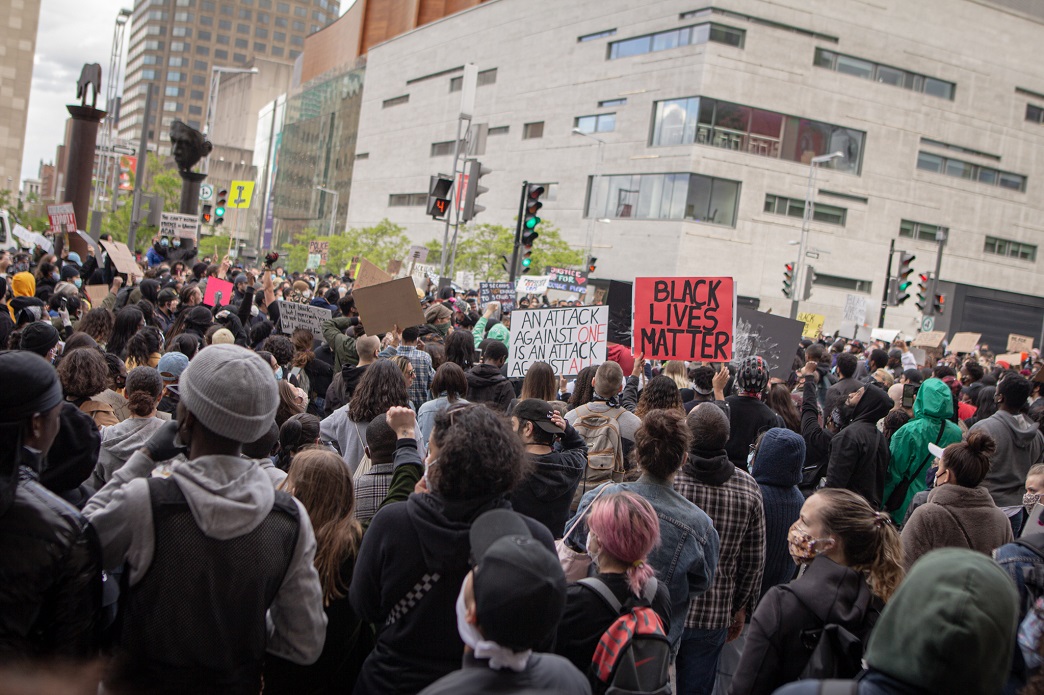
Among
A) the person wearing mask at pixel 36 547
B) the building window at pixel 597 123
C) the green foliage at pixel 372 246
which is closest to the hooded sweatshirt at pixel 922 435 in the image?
the person wearing mask at pixel 36 547

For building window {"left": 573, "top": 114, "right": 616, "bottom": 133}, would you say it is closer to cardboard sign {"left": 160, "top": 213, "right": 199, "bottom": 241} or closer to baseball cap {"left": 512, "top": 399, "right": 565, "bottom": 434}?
cardboard sign {"left": 160, "top": 213, "right": 199, "bottom": 241}

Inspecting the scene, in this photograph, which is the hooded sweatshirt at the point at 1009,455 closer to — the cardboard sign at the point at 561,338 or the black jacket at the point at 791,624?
the cardboard sign at the point at 561,338

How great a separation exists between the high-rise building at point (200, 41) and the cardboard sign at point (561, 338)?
186 m

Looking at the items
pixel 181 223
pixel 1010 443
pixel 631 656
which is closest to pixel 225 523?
pixel 631 656

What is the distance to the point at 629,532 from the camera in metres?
3.33

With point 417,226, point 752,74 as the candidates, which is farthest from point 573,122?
point 417,226

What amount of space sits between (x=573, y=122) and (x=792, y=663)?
55.0m

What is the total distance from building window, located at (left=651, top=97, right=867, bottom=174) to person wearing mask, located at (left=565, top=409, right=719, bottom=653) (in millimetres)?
45928

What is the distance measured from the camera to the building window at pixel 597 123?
53.1 meters

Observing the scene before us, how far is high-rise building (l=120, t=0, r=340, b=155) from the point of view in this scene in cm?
18100

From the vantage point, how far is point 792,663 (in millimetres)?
3324

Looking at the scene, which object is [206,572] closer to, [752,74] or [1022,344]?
[1022,344]

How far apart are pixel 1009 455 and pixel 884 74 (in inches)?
1985

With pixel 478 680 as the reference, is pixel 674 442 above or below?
above
